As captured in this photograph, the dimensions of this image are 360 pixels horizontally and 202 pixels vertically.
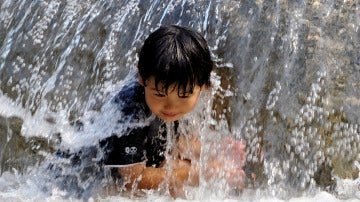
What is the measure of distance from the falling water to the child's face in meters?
0.36

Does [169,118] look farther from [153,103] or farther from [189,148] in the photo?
[189,148]

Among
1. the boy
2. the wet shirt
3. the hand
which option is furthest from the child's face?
the hand

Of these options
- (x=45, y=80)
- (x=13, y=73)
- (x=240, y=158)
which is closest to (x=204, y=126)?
(x=240, y=158)

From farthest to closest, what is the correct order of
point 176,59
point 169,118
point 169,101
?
point 169,118 → point 169,101 → point 176,59

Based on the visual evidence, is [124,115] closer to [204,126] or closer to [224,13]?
[204,126]

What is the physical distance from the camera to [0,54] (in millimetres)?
3428

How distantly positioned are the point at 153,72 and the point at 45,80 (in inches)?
41.7

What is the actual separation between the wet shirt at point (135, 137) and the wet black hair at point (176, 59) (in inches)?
10.7

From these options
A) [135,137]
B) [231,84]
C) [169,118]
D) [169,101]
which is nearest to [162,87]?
[169,101]

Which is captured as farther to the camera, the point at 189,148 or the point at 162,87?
the point at 189,148

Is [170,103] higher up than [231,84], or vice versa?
[231,84]

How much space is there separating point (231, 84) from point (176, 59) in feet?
2.21

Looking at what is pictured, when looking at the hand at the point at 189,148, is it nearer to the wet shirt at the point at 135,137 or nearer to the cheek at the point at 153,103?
the wet shirt at the point at 135,137

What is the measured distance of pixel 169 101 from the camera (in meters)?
2.36
